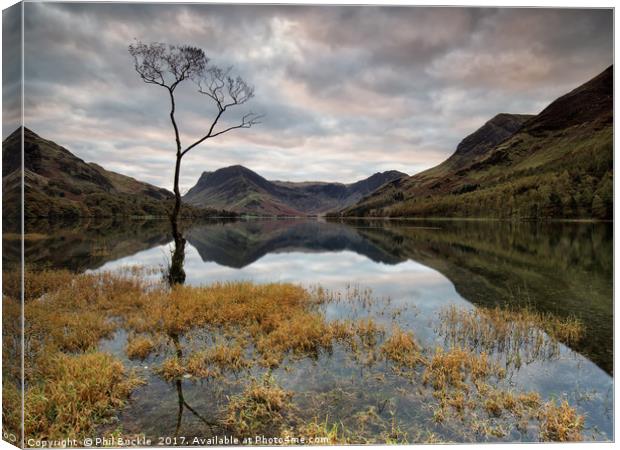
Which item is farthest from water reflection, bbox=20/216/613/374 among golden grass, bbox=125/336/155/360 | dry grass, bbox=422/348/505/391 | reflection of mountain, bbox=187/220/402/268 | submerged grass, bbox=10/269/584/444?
golden grass, bbox=125/336/155/360

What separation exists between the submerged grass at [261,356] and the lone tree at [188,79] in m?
5.13

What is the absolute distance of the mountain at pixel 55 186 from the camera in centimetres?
576

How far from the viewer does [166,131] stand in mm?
12547

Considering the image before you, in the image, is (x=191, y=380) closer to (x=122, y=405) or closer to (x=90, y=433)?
(x=122, y=405)

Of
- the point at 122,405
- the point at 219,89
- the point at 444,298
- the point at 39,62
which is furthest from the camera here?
the point at 444,298

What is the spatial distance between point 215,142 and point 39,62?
6049 mm

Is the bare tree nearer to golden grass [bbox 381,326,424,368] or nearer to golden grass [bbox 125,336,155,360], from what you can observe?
golden grass [bbox 125,336,155,360]

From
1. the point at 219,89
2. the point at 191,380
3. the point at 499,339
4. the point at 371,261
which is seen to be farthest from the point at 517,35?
the point at 371,261

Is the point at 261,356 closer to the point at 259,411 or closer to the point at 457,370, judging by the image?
the point at 259,411

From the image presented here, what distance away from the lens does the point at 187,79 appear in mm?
11492

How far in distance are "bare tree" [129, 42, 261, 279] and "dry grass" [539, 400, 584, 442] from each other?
39.8 ft

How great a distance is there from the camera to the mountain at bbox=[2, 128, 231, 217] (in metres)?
5.76

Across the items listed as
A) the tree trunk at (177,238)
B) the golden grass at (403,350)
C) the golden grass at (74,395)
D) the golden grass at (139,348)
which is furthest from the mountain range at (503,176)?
the golden grass at (403,350)

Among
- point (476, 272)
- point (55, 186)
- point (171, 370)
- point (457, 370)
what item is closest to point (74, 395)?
point (171, 370)
